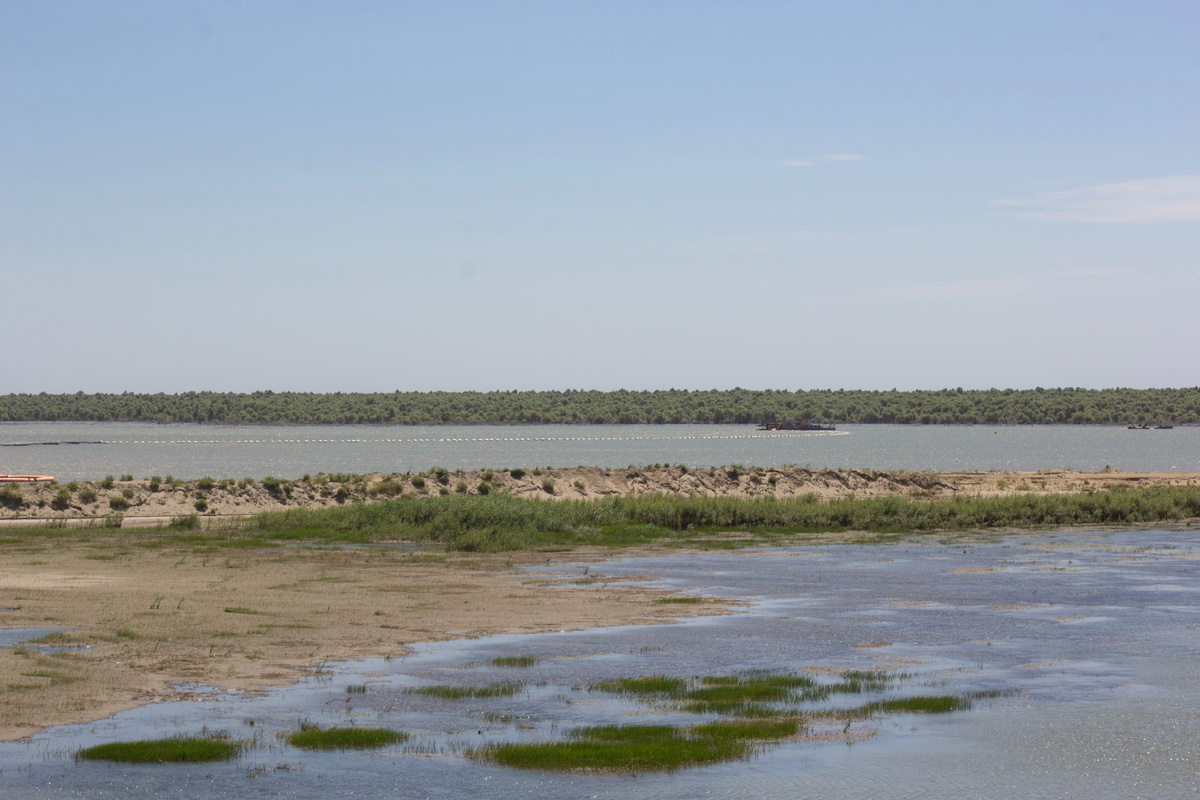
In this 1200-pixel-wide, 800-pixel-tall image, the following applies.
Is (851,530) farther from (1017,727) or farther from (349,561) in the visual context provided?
(1017,727)

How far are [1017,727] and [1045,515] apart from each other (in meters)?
35.5

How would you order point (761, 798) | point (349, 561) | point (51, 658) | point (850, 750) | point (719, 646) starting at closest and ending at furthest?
point (761, 798), point (850, 750), point (51, 658), point (719, 646), point (349, 561)

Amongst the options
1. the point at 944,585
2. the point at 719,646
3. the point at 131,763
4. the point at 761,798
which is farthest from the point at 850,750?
the point at 944,585

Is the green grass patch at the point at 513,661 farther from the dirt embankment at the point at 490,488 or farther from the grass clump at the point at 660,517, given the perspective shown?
the dirt embankment at the point at 490,488

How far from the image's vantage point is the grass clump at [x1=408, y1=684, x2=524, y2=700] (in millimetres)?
15172

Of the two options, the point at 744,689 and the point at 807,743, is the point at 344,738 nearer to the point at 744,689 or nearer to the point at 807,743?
the point at 807,743

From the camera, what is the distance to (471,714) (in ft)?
46.9

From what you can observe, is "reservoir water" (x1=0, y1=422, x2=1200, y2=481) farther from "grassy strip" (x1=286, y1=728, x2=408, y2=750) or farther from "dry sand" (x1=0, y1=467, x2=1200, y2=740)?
"grassy strip" (x1=286, y1=728, x2=408, y2=750)

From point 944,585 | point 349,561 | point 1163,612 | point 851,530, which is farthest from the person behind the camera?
point 851,530

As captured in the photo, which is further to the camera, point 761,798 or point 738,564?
point 738,564

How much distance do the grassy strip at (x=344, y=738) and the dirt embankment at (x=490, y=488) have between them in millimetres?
32679

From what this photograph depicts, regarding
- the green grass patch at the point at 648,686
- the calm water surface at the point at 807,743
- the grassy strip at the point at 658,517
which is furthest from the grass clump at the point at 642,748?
the grassy strip at the point at 658,517

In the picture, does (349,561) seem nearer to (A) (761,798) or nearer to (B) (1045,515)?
(A) (761,798)

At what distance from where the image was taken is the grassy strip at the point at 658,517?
39031mm
